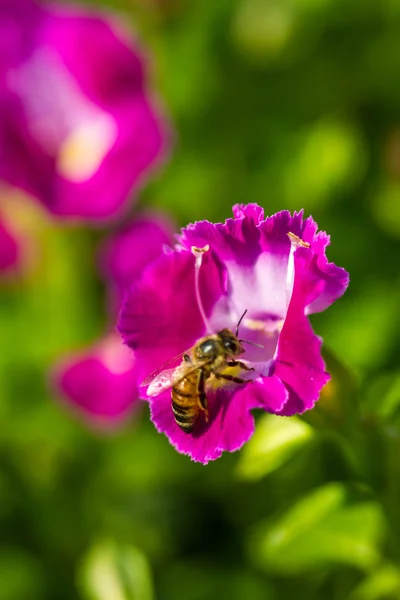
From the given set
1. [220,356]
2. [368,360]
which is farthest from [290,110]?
[220,356]

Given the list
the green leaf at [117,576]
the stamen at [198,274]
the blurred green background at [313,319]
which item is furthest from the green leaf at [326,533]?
the stamen at [198,274]

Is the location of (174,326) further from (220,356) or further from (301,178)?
(301,178)

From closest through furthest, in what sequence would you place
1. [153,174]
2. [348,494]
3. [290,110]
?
[348,494]
[153,174]
[290,110]

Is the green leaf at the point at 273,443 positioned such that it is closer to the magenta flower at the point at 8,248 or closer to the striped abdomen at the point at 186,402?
the striped abdomen at the point at 186,402

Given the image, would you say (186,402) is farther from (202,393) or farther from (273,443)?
(273,443)

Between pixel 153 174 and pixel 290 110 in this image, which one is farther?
pixel 290 110

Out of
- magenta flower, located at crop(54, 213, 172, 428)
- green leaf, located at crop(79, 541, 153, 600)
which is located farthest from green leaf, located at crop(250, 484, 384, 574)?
magenta flower, located at crop(54, 213, 172, 428)
